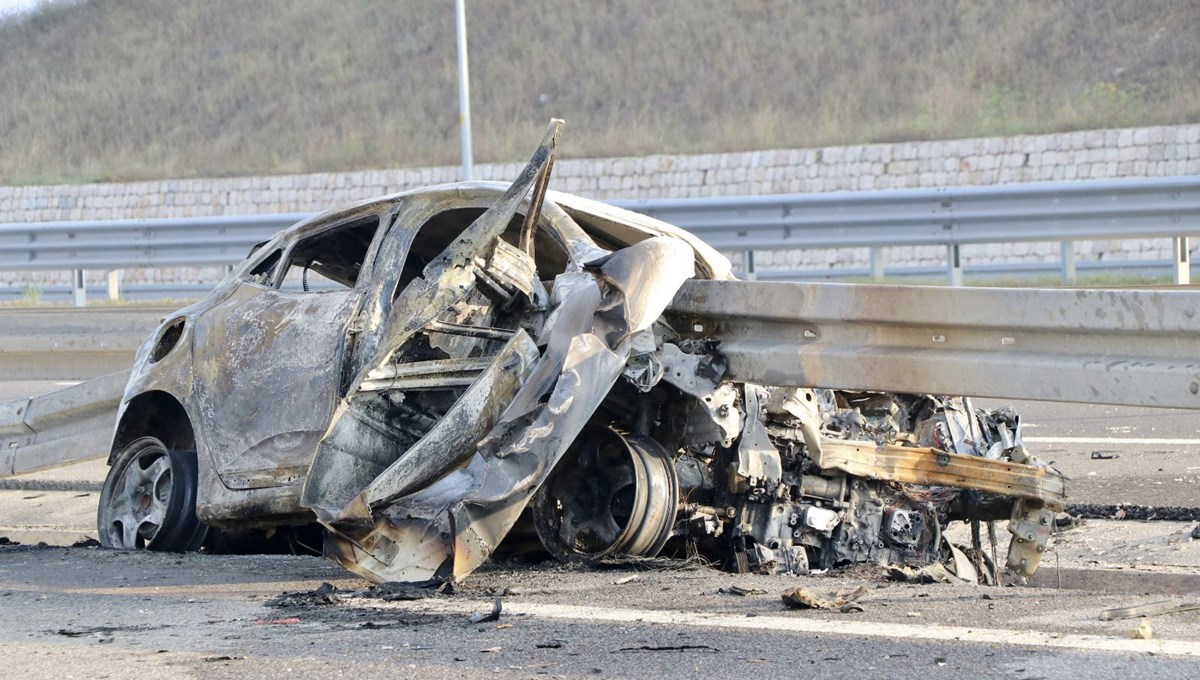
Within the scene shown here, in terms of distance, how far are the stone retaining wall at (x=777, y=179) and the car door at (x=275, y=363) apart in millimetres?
17366

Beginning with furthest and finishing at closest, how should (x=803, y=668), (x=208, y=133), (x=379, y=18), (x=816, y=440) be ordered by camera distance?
(x=379, y=18)
(x=208, y=133)
(x=816, y=440)
(x=803, y=668)

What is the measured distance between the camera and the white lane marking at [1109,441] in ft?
32.2

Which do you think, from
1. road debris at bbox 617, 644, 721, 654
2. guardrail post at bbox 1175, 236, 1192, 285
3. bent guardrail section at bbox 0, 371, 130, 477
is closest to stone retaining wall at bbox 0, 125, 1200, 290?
guardrail post at bbox 1175, 236, 1192, 285

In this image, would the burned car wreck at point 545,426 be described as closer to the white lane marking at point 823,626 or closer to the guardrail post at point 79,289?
the white lane marking at point 823,626

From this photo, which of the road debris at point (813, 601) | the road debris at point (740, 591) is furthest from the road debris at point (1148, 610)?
the road debris at point (740, 591)

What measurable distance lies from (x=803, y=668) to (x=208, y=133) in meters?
34.4

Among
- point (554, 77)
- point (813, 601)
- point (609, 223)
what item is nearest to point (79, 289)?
point (609, 223)

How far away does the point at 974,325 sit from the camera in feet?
18.9

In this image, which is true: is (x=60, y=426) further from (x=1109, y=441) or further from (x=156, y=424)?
(x=1109, y=441)

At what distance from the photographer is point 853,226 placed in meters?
16.3

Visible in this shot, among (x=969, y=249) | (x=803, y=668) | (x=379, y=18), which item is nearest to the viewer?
(x=803, y=668)

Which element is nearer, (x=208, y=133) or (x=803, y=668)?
(x=803, y=668)

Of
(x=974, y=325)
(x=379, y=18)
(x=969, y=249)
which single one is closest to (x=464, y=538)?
(x=974, y=325)

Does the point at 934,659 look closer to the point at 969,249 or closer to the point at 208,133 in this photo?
the point at 969,249
